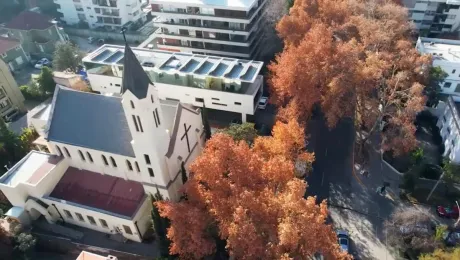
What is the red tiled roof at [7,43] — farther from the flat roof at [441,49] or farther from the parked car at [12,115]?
the flat roof at [441,49]

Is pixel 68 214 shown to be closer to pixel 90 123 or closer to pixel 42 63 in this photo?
pixel 90 123

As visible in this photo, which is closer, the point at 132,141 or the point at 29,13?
the point at 132,141

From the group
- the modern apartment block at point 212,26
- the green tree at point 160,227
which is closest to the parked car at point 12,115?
the modern apartment block at point 212,26

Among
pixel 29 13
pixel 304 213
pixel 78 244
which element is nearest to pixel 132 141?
pixel 78 244

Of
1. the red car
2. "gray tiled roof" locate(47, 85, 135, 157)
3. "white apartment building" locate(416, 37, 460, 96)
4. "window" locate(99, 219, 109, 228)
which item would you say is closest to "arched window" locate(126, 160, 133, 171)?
"gray tiled roof" locate(47, 85, 135, 157)

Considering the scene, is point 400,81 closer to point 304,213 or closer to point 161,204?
point 304,213

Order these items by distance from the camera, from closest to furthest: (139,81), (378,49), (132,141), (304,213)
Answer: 1. (304,213)
2. (139,81)
3. (132,141)
4. (378,49)

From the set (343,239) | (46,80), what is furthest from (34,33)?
(343,239)

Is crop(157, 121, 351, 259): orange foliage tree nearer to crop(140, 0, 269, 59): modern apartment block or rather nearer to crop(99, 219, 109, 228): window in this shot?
crop(99, 219, 109, 228): window
